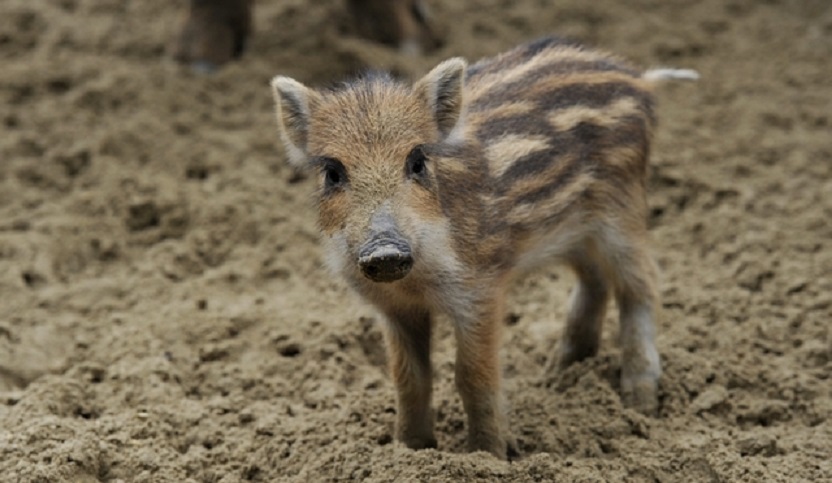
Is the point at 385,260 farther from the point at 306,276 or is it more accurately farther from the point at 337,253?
the point at 306,276

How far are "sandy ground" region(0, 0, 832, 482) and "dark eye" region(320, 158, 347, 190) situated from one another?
73cm

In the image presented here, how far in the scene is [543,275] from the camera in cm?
573

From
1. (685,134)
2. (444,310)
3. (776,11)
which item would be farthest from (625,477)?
(776,11)

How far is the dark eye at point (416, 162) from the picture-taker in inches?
153

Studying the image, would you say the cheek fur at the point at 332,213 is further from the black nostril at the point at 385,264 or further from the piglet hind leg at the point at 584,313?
the piglet hind leg at the point at 584,313

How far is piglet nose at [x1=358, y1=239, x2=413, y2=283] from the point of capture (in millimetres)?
3469

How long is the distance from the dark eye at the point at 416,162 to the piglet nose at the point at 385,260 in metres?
0.40

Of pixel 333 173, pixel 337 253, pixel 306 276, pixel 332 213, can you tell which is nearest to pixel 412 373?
Result: pixel 337 253

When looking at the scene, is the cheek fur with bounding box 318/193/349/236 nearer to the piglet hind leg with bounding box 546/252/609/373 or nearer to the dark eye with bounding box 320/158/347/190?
the dark eye with bounding box 320/158/347/190

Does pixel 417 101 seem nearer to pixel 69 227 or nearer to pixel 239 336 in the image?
pixel 239 336

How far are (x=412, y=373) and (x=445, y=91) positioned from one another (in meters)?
1.04

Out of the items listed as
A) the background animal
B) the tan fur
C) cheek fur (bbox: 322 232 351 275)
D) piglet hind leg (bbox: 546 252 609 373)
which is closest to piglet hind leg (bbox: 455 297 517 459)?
the tan fur

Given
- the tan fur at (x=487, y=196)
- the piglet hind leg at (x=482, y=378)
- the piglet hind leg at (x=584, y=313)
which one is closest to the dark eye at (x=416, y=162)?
the tan fur at (x=487, y=196)

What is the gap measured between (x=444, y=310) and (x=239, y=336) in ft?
4.40
